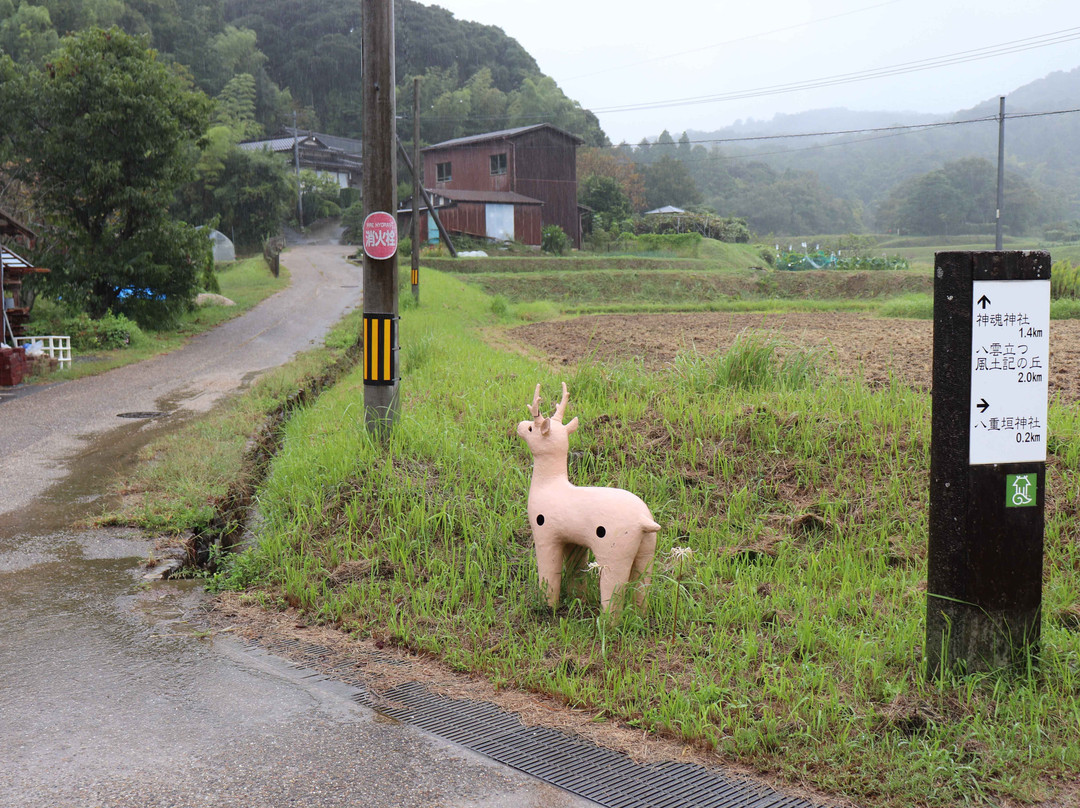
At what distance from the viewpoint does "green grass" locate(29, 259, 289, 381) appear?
1564 cm

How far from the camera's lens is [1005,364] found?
136 inches

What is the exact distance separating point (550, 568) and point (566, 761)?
1.26 meters

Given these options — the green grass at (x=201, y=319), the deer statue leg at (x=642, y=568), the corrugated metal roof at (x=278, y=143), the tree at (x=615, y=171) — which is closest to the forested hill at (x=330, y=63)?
the corrugated metal roof at (x=278, y=143)

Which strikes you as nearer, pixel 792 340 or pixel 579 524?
pixel 579 524

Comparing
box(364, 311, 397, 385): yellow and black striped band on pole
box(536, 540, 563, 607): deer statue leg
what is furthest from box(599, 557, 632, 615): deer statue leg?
box(364, 311, 397, 385): yellow and black striped band on pole

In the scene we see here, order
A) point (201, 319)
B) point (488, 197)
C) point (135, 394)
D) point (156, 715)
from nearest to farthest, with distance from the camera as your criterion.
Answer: point (156, 715), point (135, 394), point (201, 319), point (488, 197)

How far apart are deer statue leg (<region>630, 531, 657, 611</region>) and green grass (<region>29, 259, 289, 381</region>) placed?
1291 centimetres


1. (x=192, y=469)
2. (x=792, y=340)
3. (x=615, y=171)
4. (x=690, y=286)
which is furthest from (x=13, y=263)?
(x=615, y=171)

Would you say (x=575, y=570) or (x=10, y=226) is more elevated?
(x=10, y=226)

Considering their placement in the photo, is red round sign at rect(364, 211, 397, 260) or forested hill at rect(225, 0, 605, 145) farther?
forested hill at rect(225, 0, 605, 145)

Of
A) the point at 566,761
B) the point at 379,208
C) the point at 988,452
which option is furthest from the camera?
the point at 379,208

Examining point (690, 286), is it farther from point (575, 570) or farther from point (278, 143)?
point (278, 143)

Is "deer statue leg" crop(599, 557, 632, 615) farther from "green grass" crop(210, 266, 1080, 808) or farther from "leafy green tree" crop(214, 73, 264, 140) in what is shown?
"leafy green tree" crop(214, 73, 264, 140)

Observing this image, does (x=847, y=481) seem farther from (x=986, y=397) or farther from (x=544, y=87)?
(x=544, y=87)
